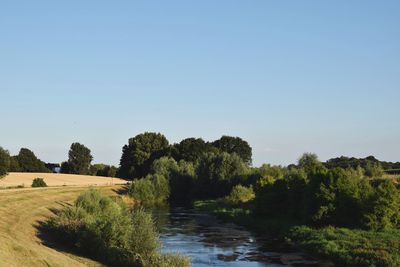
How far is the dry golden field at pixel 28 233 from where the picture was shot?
2734 cm

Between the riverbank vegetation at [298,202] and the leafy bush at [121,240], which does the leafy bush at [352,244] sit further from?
the leafy bush at [121,240]

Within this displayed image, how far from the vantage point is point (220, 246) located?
48.0 metres

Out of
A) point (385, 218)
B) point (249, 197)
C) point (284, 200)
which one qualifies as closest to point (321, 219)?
point (385, 218)

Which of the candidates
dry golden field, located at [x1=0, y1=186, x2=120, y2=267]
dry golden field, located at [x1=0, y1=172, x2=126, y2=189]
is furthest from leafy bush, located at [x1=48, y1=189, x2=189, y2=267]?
dry golden field, located at [x1=0, y1=172, x2=126, y2=189]

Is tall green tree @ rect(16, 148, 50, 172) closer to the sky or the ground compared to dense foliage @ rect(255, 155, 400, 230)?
closer to the sky

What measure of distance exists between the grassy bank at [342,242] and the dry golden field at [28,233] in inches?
720

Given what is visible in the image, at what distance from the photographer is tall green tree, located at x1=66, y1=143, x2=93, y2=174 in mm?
191000

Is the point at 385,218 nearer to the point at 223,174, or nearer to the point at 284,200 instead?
the point at 284,200

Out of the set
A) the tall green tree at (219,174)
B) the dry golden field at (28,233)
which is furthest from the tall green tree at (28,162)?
the dry golden field at (28,233)

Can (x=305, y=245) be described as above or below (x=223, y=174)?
below

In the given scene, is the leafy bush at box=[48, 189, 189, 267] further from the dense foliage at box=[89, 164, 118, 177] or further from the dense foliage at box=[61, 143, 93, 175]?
the dense foliage at box=[61, 143, 93, 175]

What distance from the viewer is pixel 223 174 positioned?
343ft

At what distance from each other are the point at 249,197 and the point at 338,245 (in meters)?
47.9

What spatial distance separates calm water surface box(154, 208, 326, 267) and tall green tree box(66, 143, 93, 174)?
415 ft
